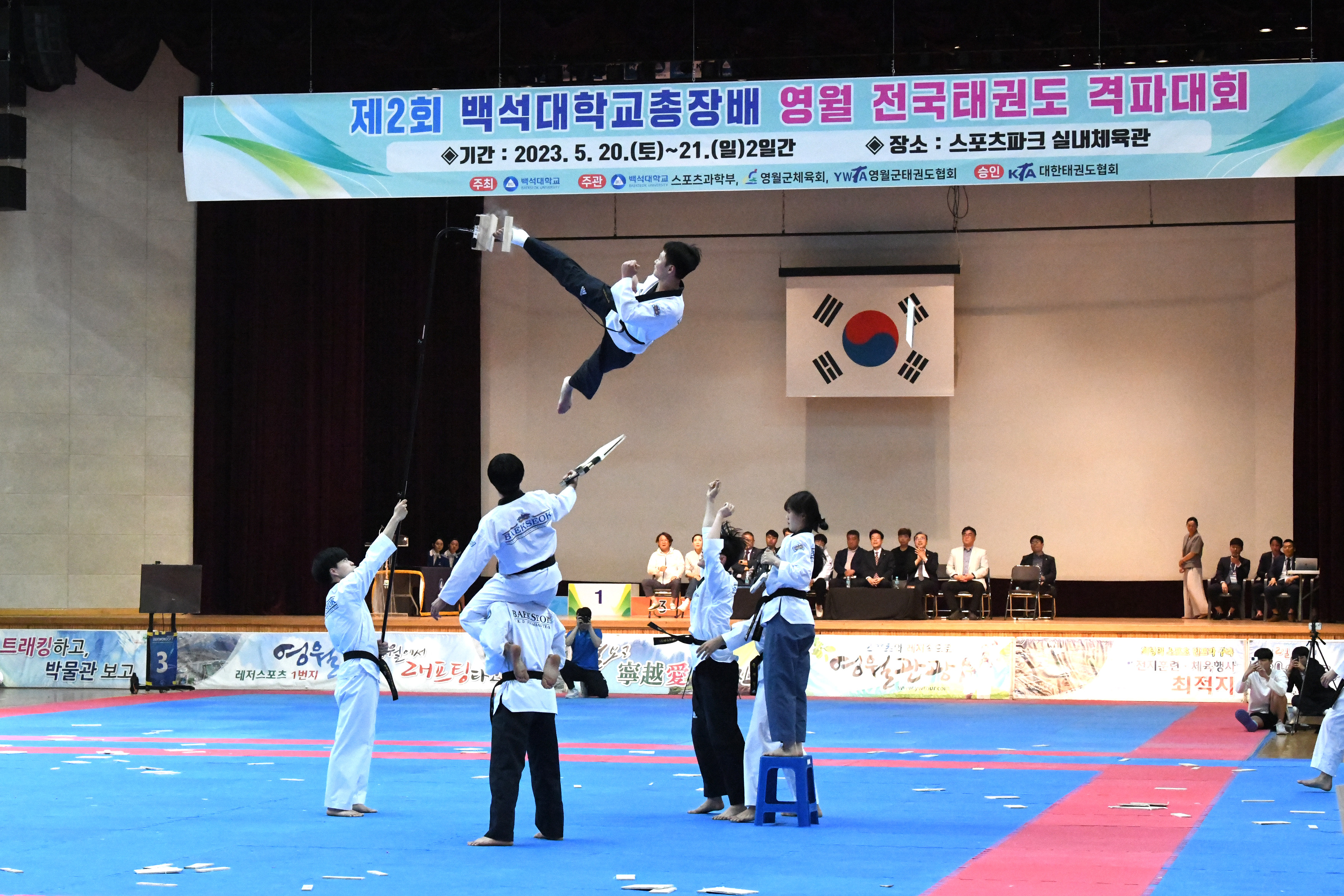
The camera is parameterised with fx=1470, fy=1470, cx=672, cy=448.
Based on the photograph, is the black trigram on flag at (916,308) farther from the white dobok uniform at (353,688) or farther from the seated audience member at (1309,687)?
the white dobok uniform at (353,688)

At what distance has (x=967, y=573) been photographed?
2048 centimetres

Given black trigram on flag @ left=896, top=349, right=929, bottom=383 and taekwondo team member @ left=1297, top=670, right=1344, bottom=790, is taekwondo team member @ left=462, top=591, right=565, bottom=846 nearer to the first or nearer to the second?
taekwondo team member @ left=1297, top=670, right=1344, bottom=790

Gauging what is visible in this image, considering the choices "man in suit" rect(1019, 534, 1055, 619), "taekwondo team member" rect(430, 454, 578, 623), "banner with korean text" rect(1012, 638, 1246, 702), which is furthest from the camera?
"man in suit" rect(1019, 534, 1055, 619)

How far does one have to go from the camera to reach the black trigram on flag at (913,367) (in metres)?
22.4

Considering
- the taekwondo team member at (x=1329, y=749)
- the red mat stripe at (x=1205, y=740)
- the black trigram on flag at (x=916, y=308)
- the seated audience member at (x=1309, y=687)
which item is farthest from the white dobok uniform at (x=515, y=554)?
the black trigram on flag at (x=916, y=308)

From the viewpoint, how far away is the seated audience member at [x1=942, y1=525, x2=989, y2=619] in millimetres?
20328

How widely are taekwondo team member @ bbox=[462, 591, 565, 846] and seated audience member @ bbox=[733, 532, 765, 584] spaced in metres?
9.97

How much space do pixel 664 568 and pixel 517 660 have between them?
13.4 metres

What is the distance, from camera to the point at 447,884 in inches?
243

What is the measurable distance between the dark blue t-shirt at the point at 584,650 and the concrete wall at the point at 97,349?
7.05 meters

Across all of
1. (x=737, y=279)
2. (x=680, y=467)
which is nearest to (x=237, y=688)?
(x=680, y=467)

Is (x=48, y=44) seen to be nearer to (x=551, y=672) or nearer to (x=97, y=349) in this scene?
(x=97, y=349)

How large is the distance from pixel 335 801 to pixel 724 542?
265 centimetres

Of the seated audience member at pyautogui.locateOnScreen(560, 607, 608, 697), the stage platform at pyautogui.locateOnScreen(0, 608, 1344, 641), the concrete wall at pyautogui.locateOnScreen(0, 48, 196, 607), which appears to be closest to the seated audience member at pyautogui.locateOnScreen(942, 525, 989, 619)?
the stage platform at pyautogui.locateOnScreen(0, 608, 1344, 641)
